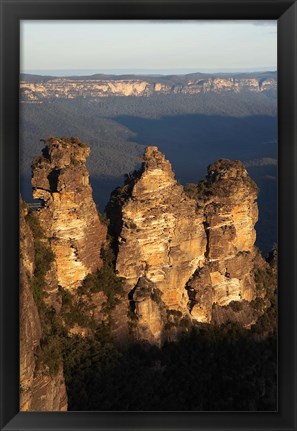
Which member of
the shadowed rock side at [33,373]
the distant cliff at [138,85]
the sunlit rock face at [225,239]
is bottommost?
the shadowed rock side at [33,373]

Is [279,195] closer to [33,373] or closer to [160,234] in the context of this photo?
[33,373]

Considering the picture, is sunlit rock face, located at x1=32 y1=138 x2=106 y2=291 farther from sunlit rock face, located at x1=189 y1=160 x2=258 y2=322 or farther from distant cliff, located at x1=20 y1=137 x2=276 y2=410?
sunlit rock face, located at x1=189 y1=160 x2=258 y2=322

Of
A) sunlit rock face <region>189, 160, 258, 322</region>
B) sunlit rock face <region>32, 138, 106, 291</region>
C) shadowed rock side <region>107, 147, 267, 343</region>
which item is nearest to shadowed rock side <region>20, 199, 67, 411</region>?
sunlit rock face <region>32, 138, 106, 291</region>

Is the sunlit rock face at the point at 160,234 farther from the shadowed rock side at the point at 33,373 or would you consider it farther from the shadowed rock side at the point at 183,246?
the shadowed rock side at the point at 33,373

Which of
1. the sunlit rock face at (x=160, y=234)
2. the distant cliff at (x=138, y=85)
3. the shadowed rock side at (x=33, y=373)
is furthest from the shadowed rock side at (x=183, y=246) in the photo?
the distant cliff at (x=138, y=85)
